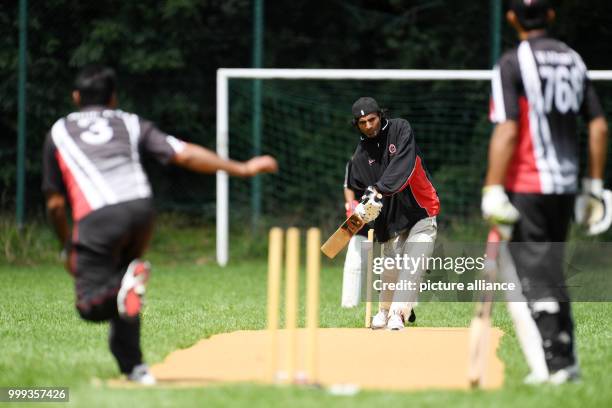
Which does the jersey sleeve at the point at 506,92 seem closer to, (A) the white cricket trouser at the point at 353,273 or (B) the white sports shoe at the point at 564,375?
(B) the white sports shoe at the point at 564,375

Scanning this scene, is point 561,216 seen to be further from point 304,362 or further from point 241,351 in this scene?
point 241,351

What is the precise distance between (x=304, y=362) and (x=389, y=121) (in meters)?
2.91

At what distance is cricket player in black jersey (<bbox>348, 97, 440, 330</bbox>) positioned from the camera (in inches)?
370

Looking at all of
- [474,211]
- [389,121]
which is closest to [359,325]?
[389,121]

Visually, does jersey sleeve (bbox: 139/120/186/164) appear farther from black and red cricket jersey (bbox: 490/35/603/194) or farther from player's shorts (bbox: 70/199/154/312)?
black and red cricket jersey (bbox: 490/35/603/194)

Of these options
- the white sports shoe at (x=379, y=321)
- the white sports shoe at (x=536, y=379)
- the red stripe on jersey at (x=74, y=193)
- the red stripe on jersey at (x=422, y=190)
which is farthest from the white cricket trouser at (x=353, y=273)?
the red stripe on jersey at (x=74, y=193)

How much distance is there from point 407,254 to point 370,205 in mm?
601

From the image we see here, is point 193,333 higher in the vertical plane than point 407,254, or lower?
lower

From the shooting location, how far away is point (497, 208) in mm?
5879

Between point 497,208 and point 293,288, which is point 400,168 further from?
point 293,288

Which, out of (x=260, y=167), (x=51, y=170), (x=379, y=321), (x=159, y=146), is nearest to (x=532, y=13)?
(x=260, y=167)

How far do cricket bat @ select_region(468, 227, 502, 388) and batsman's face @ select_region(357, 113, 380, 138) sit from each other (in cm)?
351

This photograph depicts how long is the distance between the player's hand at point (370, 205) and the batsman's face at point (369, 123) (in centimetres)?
50

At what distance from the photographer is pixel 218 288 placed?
13719 mm
